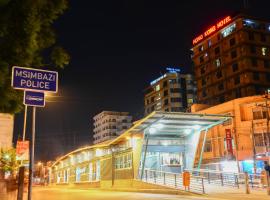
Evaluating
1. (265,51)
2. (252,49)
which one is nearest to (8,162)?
(252,49)

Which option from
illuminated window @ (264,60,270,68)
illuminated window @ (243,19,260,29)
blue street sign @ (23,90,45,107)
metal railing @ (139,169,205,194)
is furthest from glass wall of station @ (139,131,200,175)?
illuminated window @ (243,19,260,29)

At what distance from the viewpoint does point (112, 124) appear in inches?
5207

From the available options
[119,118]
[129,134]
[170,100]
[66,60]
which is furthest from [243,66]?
[119,118]

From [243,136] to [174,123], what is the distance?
29660mm

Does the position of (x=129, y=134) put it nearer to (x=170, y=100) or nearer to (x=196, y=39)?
(x=196, y=39)

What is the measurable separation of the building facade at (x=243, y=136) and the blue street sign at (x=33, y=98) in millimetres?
44320

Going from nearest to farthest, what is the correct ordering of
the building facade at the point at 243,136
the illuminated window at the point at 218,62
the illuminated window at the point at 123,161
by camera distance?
the illuminated window at the point at 123,161 < the building facade at the point at 243,136 < the illuminated window at the point at 218,62

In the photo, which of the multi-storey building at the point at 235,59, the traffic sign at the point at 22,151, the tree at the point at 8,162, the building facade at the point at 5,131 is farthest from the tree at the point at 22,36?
the multi-storey building at the point at 235,59

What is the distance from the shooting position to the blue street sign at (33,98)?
775 centimetres

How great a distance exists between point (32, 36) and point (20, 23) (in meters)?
0.39

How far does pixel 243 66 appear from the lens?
6794 centimetres

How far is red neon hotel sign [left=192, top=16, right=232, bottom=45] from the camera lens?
238 ft

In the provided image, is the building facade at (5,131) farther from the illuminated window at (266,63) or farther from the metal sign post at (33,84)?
the illuminated window at (266,63)

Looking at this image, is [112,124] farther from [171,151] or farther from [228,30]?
[171,151]
